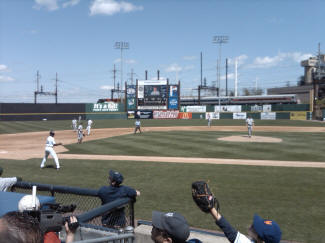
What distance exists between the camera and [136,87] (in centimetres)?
5272

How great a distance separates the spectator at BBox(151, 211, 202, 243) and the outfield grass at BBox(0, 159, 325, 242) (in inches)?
174

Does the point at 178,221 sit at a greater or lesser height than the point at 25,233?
lesser

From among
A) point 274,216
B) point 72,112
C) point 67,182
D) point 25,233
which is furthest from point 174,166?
point 72,112

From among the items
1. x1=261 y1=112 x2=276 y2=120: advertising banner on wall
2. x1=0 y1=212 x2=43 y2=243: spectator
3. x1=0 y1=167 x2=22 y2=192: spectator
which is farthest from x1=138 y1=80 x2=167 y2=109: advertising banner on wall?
x1=0 y1=212 x2=43 y2=243: spectator

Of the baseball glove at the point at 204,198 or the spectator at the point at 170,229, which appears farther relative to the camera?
the baseball glove at the point at 204,198

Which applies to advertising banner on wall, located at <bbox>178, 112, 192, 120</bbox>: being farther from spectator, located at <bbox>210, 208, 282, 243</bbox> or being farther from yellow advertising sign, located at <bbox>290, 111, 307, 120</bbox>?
spectator, located at <bbox>210, 208, 282, 243</bbox>

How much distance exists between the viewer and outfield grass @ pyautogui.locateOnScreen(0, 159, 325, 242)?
6.75 m

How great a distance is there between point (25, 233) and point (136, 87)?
51.7 meters

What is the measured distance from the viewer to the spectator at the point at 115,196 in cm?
424

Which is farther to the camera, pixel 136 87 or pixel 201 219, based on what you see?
pixel 136 87

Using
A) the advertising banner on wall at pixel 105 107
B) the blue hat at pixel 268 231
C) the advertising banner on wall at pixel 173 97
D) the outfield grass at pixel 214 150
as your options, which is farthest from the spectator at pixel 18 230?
the advertising banner on wall at pixel 105 107

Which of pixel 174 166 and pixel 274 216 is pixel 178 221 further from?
pixel 174 166

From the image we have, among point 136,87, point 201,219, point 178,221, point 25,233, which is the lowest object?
point 201,219

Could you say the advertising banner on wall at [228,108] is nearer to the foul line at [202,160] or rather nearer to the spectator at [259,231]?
the foul line at [202,160]
